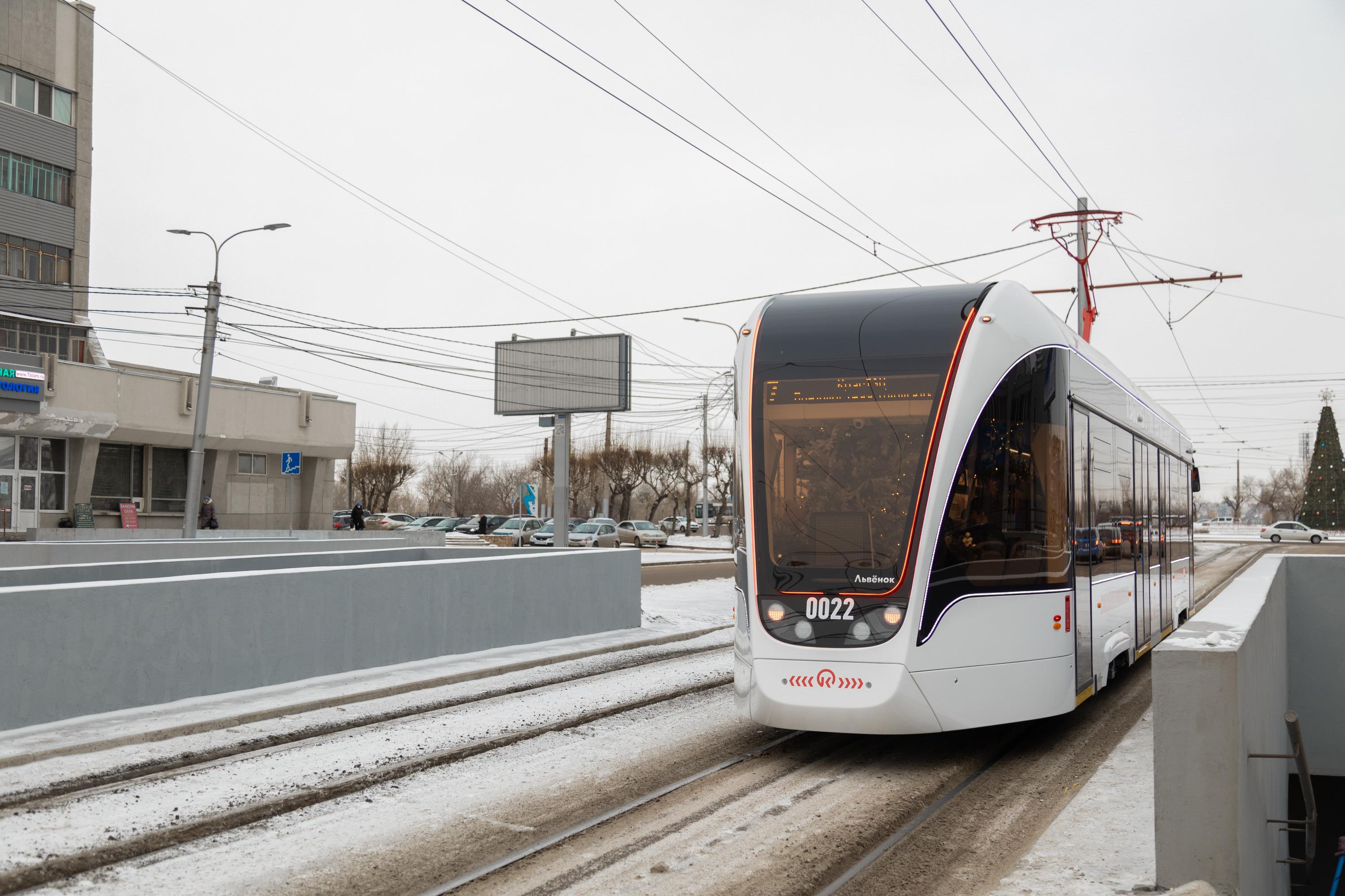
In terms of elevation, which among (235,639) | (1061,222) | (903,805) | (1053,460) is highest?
(1061,222)

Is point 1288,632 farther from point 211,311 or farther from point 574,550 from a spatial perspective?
point 211,311

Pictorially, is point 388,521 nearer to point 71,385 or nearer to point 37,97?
point 71,385

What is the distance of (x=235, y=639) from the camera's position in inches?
394

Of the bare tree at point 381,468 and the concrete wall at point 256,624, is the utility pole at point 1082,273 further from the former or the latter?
the bare tree at point 381,468

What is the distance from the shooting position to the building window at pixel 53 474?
4047cm

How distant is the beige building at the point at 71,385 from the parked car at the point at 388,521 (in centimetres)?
1107

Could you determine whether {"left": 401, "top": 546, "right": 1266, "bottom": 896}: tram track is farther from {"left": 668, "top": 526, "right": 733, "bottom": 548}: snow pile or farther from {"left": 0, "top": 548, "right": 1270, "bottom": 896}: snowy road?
{"left": 668, "top": 526, "right": 733, "bottom": 548}: snow pile

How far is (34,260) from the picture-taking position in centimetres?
4481

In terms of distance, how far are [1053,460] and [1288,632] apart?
5.27 m

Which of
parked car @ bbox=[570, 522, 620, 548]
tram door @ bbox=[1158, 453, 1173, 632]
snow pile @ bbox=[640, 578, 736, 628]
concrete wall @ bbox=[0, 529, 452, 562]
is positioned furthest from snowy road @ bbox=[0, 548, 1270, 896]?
parked car @ bbox=[570, 522, 620, 548]

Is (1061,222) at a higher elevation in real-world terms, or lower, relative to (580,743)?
higher

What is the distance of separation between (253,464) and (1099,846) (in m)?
47.9

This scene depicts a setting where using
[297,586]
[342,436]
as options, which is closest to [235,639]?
[297,586]

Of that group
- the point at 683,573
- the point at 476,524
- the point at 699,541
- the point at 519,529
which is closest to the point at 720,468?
the point at 699,541
